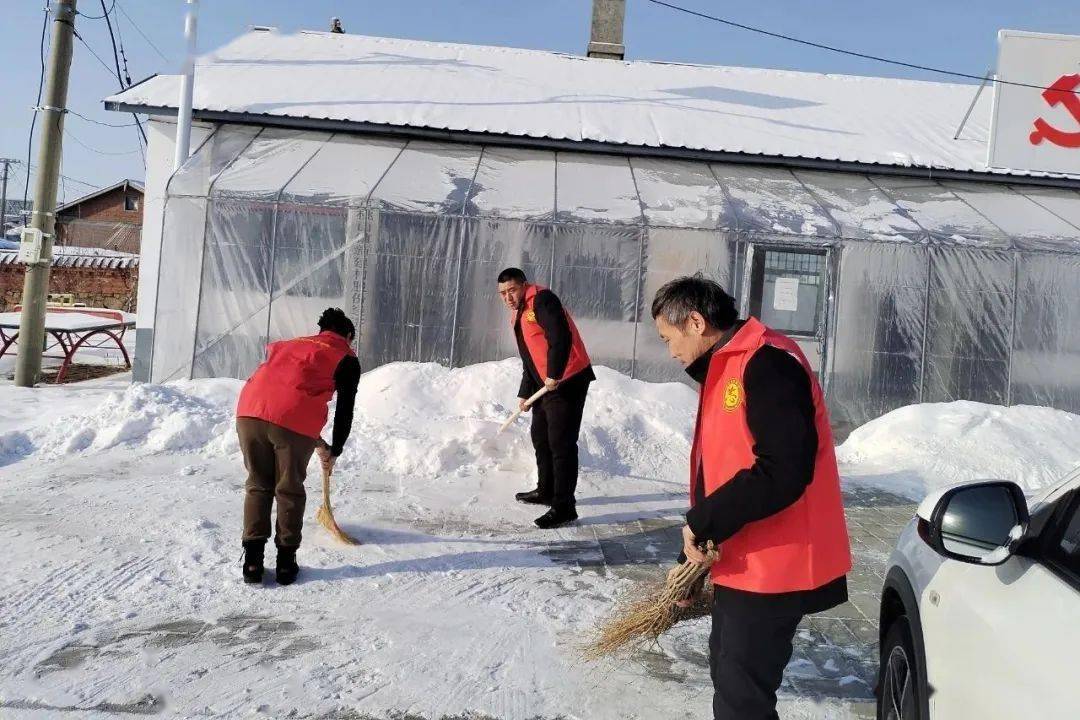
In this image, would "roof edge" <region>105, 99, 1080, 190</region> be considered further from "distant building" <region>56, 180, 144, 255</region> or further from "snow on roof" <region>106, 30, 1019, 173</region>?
"distant building" <region>56, 180, 144, 255</region>

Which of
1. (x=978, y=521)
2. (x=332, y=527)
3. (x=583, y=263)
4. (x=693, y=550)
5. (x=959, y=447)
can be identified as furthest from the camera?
(x=583, y=263)

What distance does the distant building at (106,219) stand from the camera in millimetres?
42656

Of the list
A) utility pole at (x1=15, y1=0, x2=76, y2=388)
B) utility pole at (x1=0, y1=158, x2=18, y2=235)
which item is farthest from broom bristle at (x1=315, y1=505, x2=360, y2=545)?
utility pole at (x1=0, y1=158, x2=18, y2=235)

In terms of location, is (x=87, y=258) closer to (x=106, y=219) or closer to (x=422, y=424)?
(x=106, y=219)

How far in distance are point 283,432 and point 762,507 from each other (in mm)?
2821

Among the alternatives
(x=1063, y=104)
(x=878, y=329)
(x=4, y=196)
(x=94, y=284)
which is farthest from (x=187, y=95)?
(x=4, y=196)

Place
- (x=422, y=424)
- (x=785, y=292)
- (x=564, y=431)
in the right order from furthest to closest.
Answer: (x=785, y=292)
(x=422, y=424)
(x=564, y=431)

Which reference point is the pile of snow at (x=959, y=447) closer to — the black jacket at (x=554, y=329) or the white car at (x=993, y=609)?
the black jacket at (x=554, y=329)

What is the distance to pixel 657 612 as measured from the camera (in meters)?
2.91

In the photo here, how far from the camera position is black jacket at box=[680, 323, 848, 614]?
217 cm

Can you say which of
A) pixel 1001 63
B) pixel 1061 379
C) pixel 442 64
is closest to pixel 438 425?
pixel 1061 379

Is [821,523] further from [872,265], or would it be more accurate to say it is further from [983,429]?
[872,265]

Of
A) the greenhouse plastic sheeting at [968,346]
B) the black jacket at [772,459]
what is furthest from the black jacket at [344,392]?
the greenhouse plastic sheeting at [968,346]

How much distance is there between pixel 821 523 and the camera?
230cm
